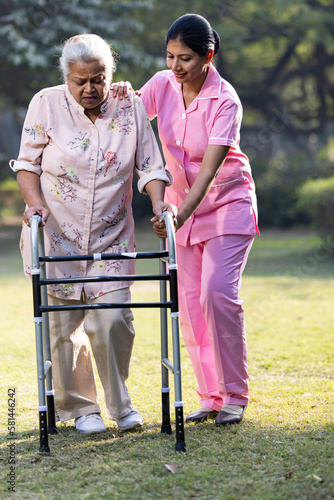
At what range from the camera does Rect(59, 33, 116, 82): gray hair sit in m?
3.42

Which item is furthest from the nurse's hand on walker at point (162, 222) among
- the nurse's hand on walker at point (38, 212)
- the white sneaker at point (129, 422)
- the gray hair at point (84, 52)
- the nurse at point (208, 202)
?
the white sneaker at point (129, 422)

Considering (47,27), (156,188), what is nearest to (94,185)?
(156,188)

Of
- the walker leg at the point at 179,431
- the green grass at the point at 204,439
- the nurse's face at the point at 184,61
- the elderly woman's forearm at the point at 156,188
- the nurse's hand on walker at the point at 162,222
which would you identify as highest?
the nurse's face at the point at 184,61

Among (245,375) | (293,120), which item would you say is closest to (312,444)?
(245,375)

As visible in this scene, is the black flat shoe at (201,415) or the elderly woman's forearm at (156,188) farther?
the black flat shoe at (201,415)

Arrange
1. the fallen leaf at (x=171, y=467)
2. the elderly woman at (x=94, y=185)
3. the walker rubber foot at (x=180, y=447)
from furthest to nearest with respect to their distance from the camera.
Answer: the elderly woman at (x=94, y=185) < the walker rubber foot at (x=180, y=447) < the fallen leaf at (x=171, y=467)

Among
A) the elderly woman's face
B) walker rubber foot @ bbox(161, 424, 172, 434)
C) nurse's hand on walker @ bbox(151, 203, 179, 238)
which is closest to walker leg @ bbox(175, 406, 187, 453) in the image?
walker rubber foot @ bbox(161, 424, 172, 434)

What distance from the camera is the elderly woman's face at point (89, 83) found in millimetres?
3439

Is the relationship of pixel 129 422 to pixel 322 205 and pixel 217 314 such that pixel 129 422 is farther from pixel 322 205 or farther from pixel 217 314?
pixel 322 205

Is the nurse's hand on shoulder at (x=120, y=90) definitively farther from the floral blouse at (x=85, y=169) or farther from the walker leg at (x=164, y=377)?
the walker leg at (x=164, y=377)

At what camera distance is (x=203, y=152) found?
3875 mm

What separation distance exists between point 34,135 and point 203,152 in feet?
2.81

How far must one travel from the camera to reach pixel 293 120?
2612cm

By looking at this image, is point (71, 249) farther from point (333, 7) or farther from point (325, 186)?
point (333, 7)
